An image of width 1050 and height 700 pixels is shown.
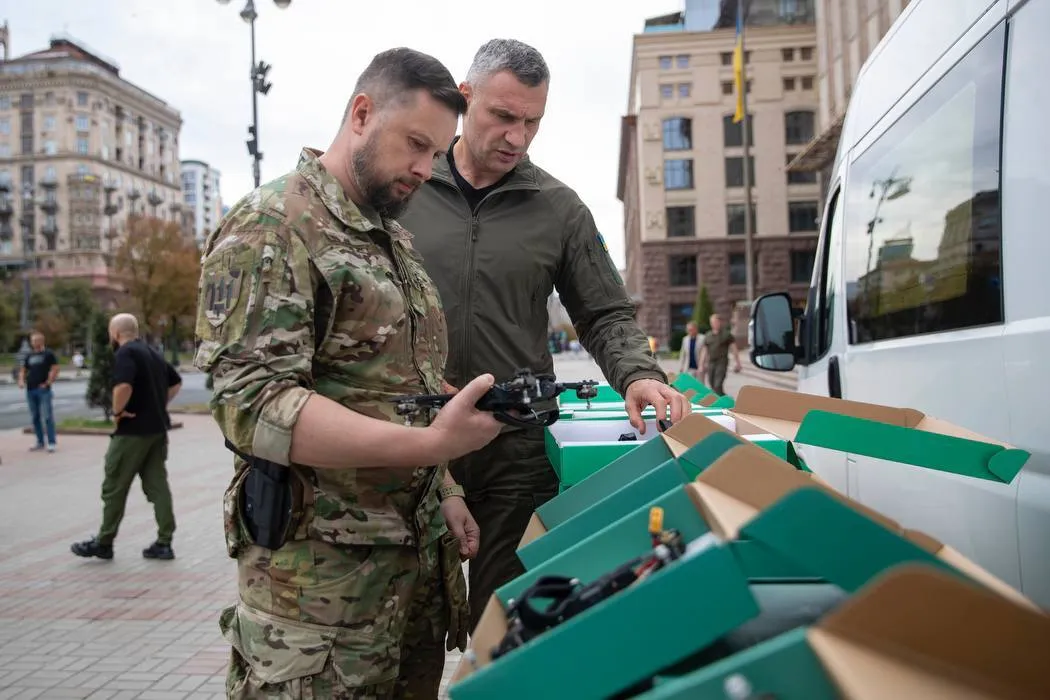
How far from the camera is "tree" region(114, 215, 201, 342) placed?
4478cm

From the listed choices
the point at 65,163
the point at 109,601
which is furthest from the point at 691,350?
the point at 65,163

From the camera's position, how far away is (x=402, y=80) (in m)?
1.86

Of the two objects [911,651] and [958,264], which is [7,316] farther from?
[911,651]

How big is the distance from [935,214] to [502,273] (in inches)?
52.7

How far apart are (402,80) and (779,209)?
47199mm

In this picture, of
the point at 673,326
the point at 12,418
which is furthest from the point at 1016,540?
the point at 673,326

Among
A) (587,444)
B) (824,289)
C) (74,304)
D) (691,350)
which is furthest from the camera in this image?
(74,304)

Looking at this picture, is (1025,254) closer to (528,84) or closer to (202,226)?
(528,84)

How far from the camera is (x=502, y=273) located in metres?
2.84

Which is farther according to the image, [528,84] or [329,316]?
[528,84]

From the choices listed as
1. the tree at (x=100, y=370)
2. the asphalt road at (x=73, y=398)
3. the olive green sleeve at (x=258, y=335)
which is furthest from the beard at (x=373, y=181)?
the tree at (x=100, y=370)

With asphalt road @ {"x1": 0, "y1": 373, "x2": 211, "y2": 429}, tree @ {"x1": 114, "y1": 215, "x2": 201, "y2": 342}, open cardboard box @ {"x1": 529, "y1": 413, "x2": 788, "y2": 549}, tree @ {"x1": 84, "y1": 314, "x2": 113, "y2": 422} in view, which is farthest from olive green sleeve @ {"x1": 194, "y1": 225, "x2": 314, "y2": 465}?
tree @ {"x1": 114, "y1": 215, "x2": 201, "y2": 342}

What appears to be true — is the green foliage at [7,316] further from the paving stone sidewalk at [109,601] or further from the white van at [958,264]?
the white van at [958,264]

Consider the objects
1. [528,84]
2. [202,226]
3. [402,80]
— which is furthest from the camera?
[202,226]
